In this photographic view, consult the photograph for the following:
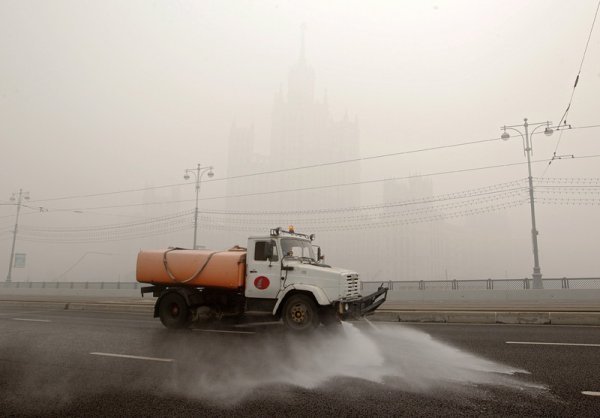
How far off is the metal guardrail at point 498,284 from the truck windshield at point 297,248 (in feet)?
44.7

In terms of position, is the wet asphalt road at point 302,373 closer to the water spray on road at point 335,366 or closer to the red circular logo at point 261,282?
the water spray on road at point 335,366

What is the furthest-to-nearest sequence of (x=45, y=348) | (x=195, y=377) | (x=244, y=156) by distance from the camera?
(x=244, y=156) < (x=45, y=348) < (x=195, y=377)

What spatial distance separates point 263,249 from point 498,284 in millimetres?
19350

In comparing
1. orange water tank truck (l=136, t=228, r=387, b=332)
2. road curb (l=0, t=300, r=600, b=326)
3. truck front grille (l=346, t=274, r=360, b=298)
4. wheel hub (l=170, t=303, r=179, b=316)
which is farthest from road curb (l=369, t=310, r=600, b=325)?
wheel hub (l=170, t=303, r=179, b=316)

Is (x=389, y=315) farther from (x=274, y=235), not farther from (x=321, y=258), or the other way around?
(x=274, y=235)

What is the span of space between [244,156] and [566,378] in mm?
149098

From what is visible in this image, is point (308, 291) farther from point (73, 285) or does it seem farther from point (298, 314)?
point (73, 285)

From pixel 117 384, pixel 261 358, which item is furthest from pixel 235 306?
pixel 117 384

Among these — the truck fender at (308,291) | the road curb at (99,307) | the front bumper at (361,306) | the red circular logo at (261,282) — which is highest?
the red circular logo at (261,282)

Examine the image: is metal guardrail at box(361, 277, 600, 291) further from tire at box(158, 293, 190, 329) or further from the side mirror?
tire at box(158, 293, 190, 329)

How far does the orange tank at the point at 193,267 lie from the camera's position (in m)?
10.1

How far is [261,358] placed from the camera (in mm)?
7039

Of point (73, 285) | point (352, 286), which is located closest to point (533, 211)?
point (352, 286)

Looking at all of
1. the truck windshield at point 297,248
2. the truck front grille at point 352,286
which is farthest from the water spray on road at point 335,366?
the truck windshield at point 297,248
